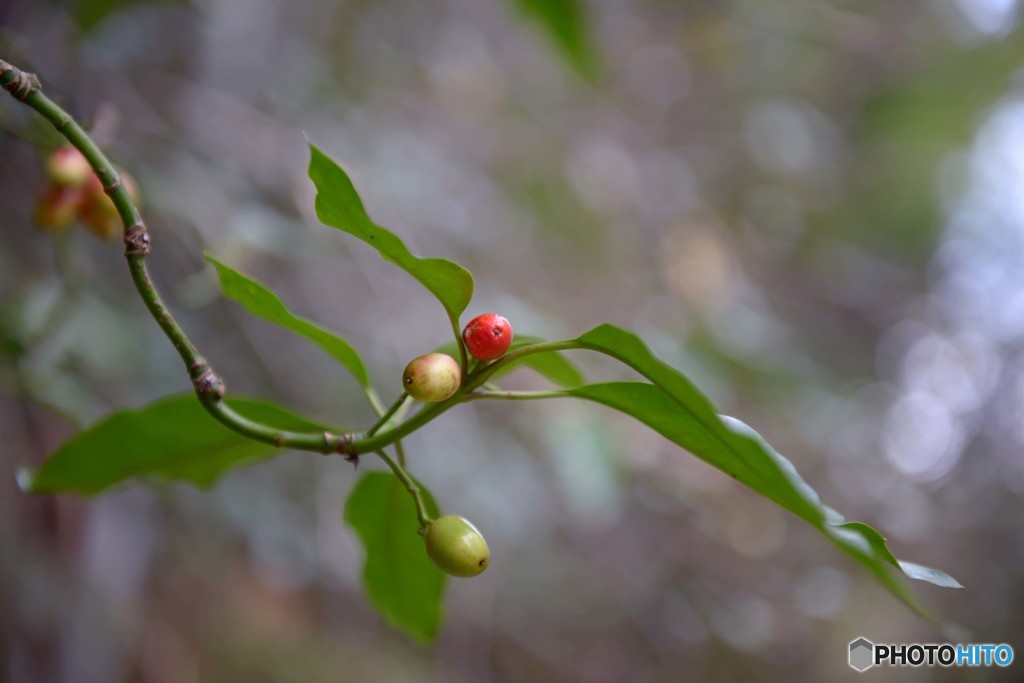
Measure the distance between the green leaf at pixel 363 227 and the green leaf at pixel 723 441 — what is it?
4.2 inches

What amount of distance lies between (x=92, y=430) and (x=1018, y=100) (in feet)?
14.0

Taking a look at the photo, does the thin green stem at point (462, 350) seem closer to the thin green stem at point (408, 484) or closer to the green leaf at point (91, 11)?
the thin green stem at point (408, 484)

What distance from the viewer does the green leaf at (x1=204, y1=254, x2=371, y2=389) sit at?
567mm

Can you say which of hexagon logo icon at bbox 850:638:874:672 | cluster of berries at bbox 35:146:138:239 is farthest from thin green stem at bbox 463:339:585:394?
hexagon logo icon at bbox 850:638:874:672

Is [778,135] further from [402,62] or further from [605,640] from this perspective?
[605,640]

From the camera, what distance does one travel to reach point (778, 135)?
112 inches

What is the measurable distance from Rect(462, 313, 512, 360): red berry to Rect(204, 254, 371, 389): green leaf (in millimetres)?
136

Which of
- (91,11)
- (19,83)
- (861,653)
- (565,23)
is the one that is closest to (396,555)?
(19,83)

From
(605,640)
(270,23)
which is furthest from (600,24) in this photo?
(605,640)

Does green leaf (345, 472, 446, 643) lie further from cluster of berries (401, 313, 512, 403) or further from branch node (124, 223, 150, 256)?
branch node (124, 223, 150, 256)

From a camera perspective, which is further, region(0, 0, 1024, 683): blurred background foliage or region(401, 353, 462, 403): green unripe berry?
region(0, 0, 1024, 683): blurred background foliage

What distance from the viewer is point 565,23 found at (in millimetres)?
1105

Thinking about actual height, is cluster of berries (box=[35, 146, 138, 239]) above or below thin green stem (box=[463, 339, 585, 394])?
above

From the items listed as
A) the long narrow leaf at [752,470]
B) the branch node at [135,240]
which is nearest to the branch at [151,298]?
the branch node at [135,240]
